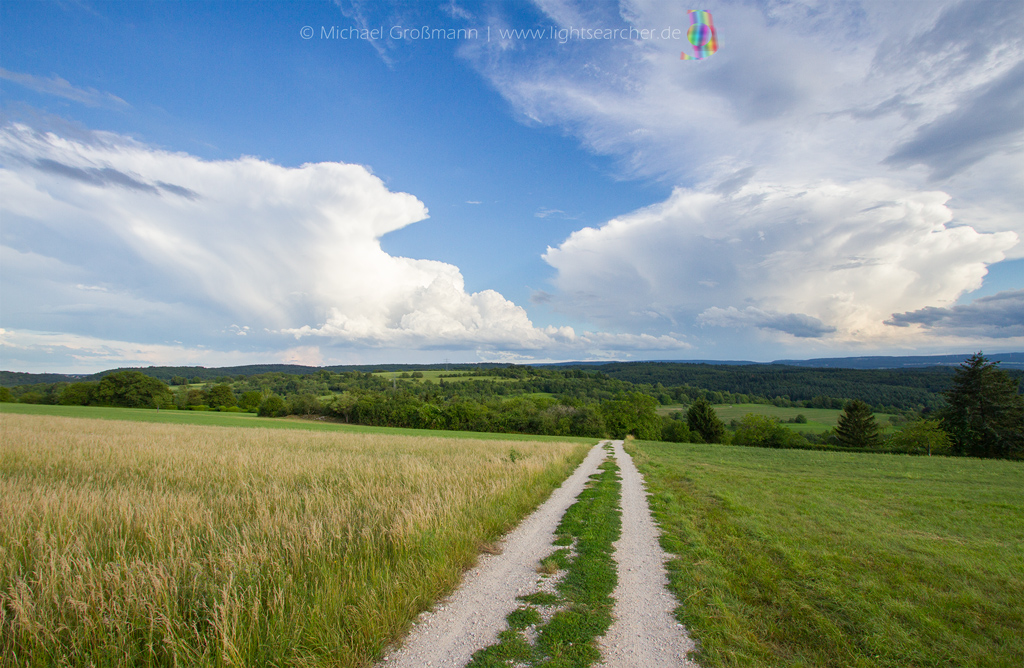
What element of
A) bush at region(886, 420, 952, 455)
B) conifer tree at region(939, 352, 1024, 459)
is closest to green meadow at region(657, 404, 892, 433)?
bush at region(886, 420, 952, 455)

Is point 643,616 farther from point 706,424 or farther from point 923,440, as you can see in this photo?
point 706,424

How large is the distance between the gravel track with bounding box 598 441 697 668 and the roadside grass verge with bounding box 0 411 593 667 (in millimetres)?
2470

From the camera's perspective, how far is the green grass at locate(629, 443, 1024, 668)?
4648 millimetres

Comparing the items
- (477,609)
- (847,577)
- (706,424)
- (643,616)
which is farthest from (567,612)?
(706,424)

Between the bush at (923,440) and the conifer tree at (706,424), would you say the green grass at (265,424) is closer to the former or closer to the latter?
the conifer tree at (706,424)

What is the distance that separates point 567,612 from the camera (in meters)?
5.17

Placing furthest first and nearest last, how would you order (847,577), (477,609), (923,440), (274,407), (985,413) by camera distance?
(274,407)
(923,440)
(985,413)
(847,577)
(477,609)

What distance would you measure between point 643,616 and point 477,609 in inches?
84.9

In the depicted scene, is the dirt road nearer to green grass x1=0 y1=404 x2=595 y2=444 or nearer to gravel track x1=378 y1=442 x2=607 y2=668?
gravel track x1=378 y1=442 x2=607 y2=668

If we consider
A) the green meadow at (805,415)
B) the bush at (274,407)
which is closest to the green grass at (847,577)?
the green meadow at (805,415)

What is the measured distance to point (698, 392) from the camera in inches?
5118

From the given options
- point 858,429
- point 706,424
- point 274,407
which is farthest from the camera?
point 274,407

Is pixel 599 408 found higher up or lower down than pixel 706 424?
higher up

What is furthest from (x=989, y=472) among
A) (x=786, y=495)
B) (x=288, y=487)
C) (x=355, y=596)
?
(x=288, y=487)
